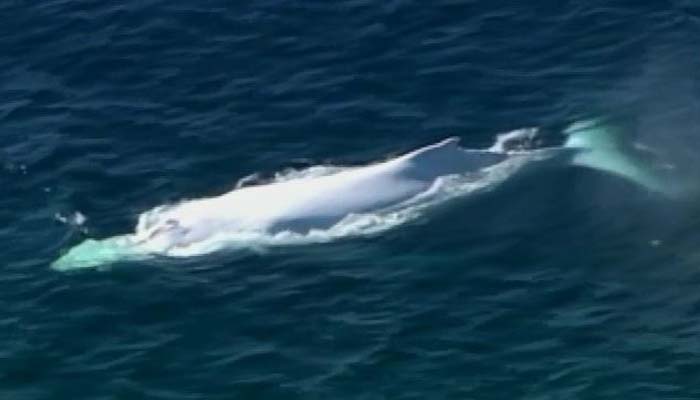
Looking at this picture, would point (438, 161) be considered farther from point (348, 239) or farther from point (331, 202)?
point (348, 239)

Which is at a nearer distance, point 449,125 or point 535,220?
point 535,220

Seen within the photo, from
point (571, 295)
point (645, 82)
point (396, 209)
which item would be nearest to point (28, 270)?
point (396, 209)

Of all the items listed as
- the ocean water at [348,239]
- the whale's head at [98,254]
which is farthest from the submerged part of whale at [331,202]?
the ocean water at [348,239]

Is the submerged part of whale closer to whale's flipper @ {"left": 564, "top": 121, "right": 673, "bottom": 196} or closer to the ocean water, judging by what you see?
whale's flipper @ {"left": 564, "top": 121, "right": 673, "bottom": 196}

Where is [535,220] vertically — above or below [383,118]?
below

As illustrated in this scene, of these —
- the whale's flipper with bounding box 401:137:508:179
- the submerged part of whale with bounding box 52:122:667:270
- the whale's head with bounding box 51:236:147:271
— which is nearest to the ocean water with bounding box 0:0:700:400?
the whale's head with bounding box 51:236:147:271

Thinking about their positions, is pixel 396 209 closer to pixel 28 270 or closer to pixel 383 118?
pixel 383 118

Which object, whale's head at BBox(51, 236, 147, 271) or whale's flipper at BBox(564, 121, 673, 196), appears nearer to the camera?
whale's head at BBox(51, 236, 147, 271)
